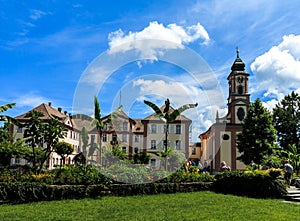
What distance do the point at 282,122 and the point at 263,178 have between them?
124 feet

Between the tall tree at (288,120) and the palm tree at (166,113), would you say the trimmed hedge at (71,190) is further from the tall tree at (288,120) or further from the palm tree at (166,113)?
the tall tree at (288,120)

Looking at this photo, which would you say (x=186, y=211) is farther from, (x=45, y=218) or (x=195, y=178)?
(x=195, y=178)

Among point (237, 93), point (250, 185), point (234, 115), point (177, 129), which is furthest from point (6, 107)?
point (237, 93)

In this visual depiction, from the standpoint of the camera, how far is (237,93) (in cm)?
4981

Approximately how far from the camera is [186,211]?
9.98m

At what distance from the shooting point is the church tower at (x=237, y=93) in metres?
47.9

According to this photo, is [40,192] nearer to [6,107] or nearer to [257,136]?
[6,107]

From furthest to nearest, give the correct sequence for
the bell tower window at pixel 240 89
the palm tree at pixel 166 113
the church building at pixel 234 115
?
the bell tower window at pixel 240 89 → the church building at pixel 234 115 → the palm tree at pixel 166 113

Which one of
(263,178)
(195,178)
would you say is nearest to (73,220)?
(195,178)

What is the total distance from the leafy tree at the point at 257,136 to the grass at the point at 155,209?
86.2ft

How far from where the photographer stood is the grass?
9.27m

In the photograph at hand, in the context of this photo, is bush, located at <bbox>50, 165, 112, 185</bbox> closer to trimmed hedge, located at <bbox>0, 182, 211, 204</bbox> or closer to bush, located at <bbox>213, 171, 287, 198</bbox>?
trimmed hedge, located at <bbox>0, 182, 211, 204</bbox>

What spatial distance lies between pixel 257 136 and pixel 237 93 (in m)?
13.6

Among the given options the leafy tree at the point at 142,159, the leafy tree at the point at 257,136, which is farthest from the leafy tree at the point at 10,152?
the leafy tree at the point at 257,136
